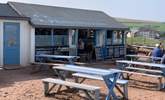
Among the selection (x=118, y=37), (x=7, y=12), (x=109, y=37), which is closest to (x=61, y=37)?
(x=7, y=12)

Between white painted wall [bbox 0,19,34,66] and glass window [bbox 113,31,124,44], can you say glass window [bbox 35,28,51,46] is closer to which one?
white painted wall [bbox 0,19,34,66]

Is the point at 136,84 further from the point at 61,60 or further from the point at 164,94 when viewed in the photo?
the point at 61,60

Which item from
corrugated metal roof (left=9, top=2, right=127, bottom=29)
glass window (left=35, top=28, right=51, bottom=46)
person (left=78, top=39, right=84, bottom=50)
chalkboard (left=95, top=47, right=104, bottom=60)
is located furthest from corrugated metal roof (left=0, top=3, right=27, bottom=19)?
chalkboard (left=95, top=47, right=104, bottom=60)

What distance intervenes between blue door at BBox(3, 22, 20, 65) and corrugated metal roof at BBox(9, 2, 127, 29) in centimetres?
99

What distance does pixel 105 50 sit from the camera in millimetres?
21844

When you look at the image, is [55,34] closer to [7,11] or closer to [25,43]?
[25,43]

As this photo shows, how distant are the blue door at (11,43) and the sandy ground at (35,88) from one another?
1405 millimetres

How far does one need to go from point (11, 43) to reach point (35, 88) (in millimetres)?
5872

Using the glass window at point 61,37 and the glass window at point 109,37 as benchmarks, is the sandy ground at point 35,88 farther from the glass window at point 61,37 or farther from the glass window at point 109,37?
the glass window at point 109,37

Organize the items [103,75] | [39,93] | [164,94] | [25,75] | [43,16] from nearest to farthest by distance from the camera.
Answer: [103,75] → [39,93] → [164,94] → [25,75] → [43,16]

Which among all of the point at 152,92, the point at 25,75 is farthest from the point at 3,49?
the point at 152,92

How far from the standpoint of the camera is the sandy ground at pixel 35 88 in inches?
387

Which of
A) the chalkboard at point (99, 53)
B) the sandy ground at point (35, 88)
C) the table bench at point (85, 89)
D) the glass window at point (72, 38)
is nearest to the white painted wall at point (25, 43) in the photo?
the sandy ground at point (35, 88)

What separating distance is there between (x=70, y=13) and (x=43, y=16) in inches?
125
